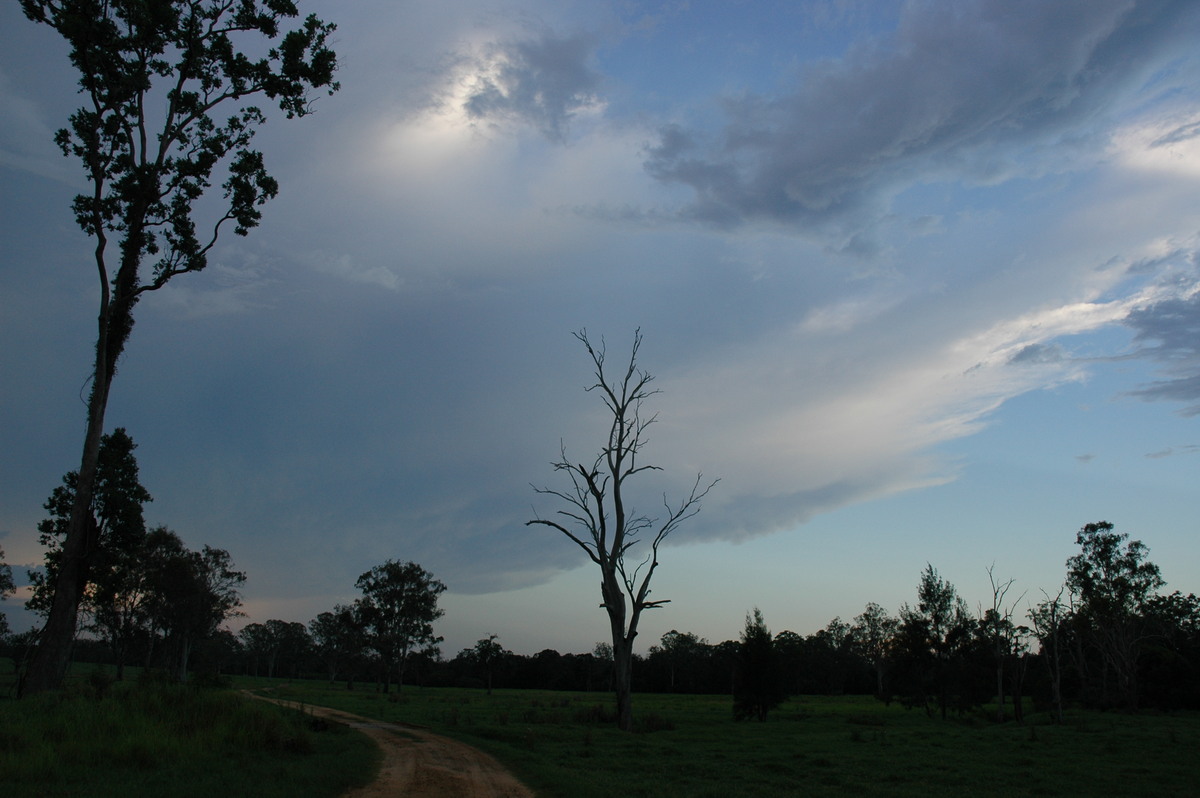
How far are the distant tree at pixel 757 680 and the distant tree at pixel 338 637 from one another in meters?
52.9

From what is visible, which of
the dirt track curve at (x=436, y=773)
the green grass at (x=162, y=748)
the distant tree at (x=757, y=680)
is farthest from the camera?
the distant tree at (x=757, y=680)

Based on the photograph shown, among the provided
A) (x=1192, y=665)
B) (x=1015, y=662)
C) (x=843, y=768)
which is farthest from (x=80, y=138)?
(x=1192, y=665)

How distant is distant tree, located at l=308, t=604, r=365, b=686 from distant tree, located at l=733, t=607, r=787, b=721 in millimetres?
52859

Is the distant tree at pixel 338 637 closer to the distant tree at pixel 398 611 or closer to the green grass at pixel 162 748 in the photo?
Result: the distant tree at pixel 398 611

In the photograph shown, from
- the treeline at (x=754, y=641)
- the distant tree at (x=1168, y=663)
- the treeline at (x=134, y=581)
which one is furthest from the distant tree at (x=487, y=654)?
the distant tree at (x=1168, y=663)

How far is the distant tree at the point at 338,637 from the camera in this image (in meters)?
79.6

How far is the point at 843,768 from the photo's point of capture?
17.0m

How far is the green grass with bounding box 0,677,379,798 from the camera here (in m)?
9.54

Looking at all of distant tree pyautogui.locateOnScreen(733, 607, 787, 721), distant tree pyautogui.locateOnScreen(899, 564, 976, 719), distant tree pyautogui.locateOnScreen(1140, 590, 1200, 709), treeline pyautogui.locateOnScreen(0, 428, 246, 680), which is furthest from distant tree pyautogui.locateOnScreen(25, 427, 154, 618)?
distant tree pyautogui.locateOnScreen(1140, 590, 1200, 709)

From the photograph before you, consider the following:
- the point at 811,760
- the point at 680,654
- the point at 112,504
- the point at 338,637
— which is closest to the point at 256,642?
the point at 338,637

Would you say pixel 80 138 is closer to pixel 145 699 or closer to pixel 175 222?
pixel 175 222

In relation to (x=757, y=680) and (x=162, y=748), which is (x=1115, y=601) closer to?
(x=757, y=680)

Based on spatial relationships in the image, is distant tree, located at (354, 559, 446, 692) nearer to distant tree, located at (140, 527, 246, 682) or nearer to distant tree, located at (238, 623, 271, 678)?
distant tree, located at (140, 527, 246, 682)

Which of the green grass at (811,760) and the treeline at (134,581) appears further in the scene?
the treeline at (134,581)
